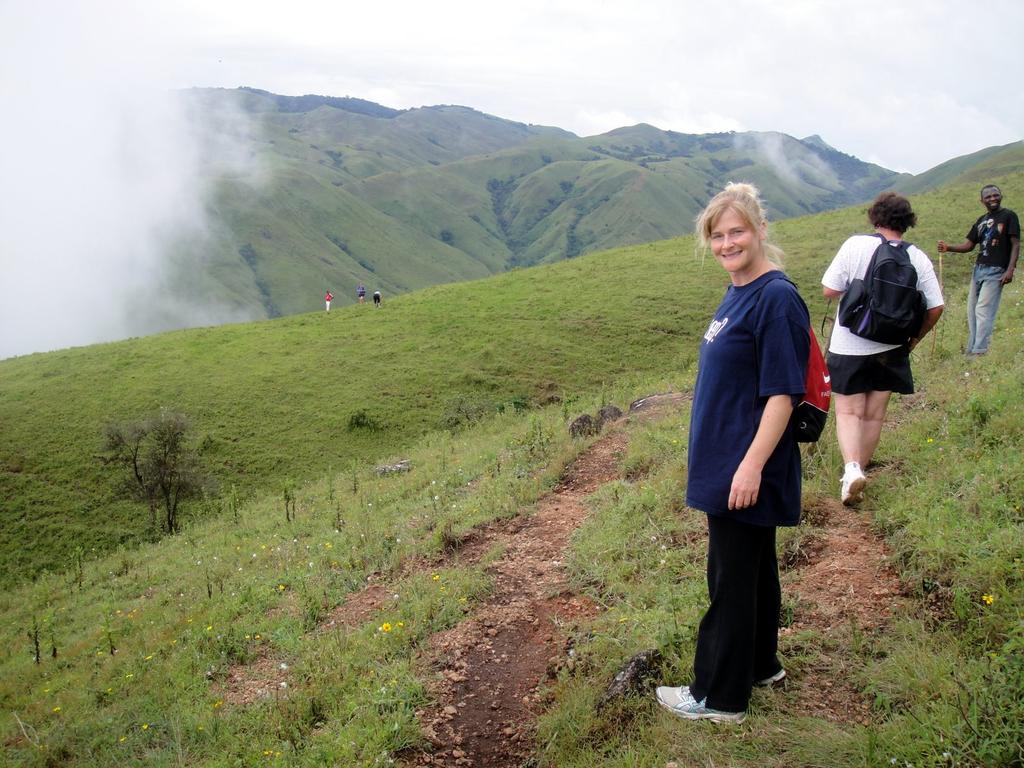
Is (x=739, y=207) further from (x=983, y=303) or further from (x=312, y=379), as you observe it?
(x=312, y=379)

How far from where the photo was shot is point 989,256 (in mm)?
10047

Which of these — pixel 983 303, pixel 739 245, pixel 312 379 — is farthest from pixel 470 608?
pixel 312 379

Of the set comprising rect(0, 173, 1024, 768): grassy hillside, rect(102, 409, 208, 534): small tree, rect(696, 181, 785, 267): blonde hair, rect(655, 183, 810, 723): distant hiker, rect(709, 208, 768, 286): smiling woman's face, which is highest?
rect(696, 181, 785, 267): blonde hair

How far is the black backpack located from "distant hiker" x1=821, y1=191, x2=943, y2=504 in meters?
0.05

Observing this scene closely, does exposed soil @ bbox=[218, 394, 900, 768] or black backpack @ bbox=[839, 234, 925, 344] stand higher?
black backpack @ bbox=[839, 234, 925, 344]

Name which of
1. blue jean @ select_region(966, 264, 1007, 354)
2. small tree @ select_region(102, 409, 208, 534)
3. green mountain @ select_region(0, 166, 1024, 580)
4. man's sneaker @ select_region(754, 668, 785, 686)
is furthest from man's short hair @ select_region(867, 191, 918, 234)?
small tree @ select_region(102, 409, 208, 534)

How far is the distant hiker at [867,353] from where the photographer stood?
605 cm

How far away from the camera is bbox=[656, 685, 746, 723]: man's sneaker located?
386 centimetres

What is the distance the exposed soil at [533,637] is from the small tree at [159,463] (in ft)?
56.0

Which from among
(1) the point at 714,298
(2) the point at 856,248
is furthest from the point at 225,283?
(2) the point at 856,248

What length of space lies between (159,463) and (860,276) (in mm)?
21900

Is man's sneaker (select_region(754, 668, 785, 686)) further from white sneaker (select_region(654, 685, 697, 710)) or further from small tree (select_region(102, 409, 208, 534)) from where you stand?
small tree (select_region(102, 409, 208, 534))

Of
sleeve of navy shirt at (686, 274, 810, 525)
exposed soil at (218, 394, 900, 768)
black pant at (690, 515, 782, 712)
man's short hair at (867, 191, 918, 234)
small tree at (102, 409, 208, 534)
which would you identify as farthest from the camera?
small tree at (102, 409, 208, 534)

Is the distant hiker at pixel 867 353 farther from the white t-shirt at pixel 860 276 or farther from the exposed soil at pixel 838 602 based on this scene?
the exposed soil at pixel 838 602
